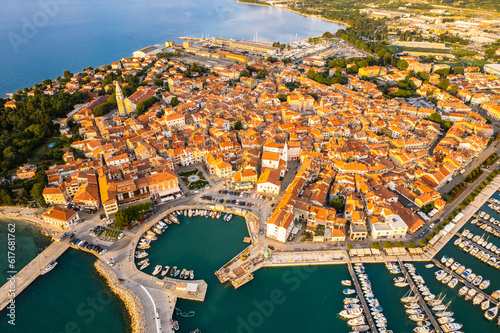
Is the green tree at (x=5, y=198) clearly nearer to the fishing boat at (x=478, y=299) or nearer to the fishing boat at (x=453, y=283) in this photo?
the fishing boat at (x=453, y=283)

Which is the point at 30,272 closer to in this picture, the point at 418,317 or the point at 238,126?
the point at 238,126

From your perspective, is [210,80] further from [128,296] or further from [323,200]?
[128,296]

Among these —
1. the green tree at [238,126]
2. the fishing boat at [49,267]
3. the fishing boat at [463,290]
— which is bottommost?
the fishing boat at [463,290]

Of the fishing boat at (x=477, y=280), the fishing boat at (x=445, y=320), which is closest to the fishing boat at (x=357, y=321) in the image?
the fishing boat at (x=445, y=320)

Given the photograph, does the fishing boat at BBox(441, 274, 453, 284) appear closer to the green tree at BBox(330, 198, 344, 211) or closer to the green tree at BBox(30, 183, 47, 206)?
the green tree at BBox(330, 198, 344, 211)

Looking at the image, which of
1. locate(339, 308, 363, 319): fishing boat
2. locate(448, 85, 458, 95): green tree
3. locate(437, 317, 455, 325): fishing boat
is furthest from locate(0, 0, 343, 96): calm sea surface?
locate(437, 317, 455, 325): fishing boat

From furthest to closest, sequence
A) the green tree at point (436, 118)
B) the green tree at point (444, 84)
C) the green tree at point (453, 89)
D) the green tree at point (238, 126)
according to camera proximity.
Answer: the green tree at point (444, 84)
the green tree at point (453, 89)
the green tree at point (436, 118)
the green tree at point (238, 126)

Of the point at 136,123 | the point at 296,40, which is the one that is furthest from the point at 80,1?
the point at 136,123
